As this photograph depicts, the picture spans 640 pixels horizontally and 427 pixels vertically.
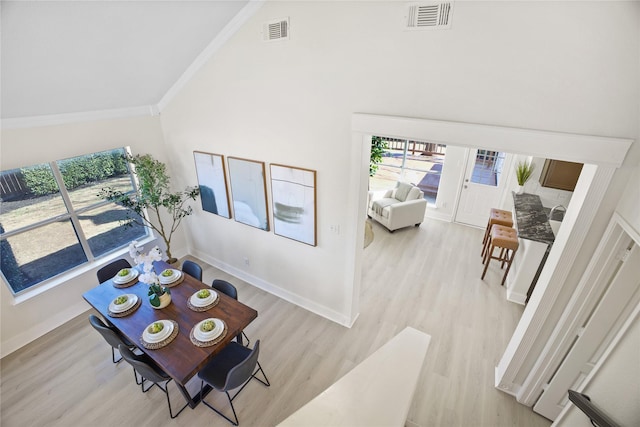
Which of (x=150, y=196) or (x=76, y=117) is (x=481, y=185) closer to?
(x=150, y=196)

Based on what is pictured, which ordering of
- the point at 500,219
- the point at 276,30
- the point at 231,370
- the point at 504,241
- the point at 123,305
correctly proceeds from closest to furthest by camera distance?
1. the point at 231,370
2. the point at 276,30
3. the point at 123,305
4. the point at 504,241
5. the point at 500,219

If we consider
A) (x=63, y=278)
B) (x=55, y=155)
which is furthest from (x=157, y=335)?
(x=55, y=155)

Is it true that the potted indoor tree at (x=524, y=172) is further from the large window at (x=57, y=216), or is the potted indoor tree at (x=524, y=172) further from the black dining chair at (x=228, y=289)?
the large window at (x=57, y=216)

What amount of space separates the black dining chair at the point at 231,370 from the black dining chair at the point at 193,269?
3.67 feet

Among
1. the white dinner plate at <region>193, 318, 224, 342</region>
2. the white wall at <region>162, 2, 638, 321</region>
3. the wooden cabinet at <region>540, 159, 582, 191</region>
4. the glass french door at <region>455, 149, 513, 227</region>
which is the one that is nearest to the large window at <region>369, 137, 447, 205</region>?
the glass french door at <region>455, 149, 513, 227</region>

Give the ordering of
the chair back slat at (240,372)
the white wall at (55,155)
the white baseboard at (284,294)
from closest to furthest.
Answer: the chair back slat at (240,372) < the white wall at (55,155) < the white baseboard at (284,294)

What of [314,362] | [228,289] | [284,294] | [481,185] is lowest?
[314,362]

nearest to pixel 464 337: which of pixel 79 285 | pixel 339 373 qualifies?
pixel 339 373

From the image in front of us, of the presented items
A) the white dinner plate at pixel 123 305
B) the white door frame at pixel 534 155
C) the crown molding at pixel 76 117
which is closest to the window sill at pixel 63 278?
the white dinner plate at pixel 123 305

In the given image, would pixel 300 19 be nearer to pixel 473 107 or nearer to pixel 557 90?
pixel 473 107

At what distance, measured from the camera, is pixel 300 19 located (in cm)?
277

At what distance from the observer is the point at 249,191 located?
395 centimetres

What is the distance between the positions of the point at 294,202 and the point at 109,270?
2562 mm

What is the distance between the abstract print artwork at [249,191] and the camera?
378 centimetres
